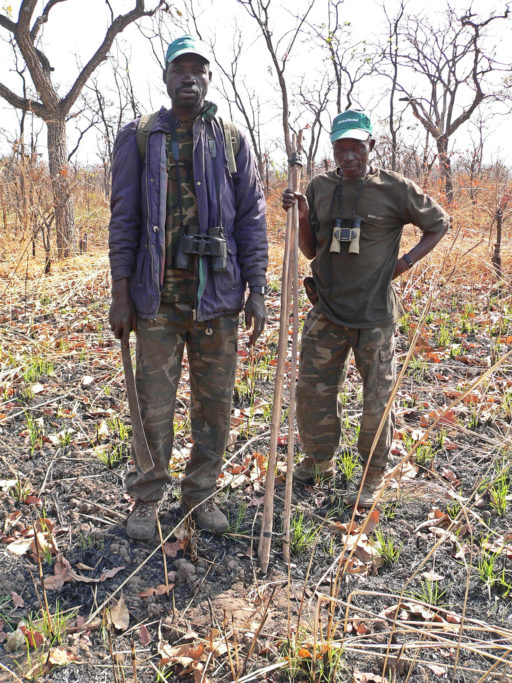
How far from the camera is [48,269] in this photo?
7.30 m

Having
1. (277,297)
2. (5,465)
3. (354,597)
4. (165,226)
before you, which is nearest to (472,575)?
(354,597)

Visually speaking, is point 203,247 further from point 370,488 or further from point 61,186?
point 61,186

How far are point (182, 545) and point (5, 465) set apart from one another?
1309mm

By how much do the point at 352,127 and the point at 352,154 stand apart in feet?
0.41

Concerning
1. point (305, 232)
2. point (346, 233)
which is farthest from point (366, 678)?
point (305, 232)

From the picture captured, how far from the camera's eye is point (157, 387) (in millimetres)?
2352

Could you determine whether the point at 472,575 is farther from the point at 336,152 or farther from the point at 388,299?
the point at 336,152

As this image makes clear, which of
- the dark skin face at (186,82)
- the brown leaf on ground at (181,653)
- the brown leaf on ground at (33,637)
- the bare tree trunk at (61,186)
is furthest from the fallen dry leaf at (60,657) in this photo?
the bare tree trunk at (61,186)

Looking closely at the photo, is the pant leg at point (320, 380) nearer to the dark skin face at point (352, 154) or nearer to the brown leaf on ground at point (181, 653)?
the dark skin face at point (352, 154)

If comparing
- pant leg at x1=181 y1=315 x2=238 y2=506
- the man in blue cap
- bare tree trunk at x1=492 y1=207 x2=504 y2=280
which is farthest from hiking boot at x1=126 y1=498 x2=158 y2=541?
bare tree trunk at x1=492 y1=207 x2=504 y2=280

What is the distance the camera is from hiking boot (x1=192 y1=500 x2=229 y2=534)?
8.24 ft

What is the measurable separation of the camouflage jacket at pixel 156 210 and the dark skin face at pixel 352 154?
0.53 m

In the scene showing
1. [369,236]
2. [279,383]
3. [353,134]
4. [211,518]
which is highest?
[353,134]

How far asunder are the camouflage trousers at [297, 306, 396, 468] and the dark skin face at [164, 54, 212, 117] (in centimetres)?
121
